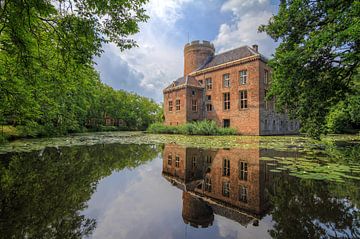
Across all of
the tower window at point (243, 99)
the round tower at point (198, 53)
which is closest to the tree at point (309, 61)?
the tower window at point (243, 99)

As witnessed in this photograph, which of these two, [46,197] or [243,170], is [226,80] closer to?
[243,170]

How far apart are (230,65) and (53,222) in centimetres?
2378

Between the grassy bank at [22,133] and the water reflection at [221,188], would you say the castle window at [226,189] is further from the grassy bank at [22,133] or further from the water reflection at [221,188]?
the grassy bank at [22,133]

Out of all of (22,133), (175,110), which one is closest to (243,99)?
(175,110)

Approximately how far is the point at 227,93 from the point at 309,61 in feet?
52.8

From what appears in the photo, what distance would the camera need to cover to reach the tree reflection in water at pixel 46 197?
7.07 ft

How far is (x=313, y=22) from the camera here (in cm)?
866

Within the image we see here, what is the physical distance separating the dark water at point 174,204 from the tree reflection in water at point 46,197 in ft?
0.04

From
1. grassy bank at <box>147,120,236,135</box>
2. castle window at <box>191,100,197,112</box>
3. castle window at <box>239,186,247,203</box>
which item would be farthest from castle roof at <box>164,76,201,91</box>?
castle window at <box>239,186,247,203</box>

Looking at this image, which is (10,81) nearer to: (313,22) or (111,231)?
(111,231)

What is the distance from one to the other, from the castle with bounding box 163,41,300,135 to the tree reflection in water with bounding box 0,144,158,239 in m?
19.1

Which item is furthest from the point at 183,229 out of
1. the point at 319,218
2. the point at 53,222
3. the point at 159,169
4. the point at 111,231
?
the point at 159,169

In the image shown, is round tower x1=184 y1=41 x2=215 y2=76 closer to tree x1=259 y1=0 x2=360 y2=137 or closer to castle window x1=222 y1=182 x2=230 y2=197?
tree x1=259 y1=0 x2=360 y2=137

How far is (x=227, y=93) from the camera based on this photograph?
943 inches
